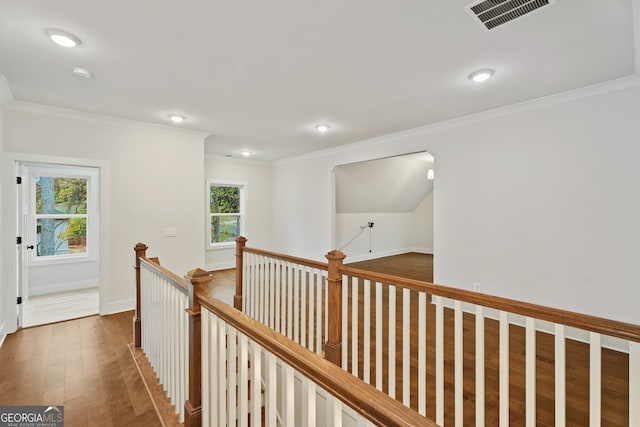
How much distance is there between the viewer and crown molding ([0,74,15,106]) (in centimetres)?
267

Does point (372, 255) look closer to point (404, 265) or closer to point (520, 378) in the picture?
point (404, 265)

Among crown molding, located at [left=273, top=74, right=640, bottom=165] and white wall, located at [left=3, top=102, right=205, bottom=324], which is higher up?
crown molding, located at [left=273, top=74, right=640, bottom=165]

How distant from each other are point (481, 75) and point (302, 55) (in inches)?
61.7

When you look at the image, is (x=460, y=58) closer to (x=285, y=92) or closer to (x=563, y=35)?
(x=563, y=35)

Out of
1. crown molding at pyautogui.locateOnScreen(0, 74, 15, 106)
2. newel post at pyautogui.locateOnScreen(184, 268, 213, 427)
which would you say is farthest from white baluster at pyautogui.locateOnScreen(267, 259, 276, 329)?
crown molding at pyautogui.locateOnScreen(0, 74, 15, 106)

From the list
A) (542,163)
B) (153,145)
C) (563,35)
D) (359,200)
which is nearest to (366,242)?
(359,200)

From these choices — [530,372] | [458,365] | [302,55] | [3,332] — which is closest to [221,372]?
[458,365]

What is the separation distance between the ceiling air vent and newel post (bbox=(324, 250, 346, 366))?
1.78 meters

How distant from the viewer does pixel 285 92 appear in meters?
2.99

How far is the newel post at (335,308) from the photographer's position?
2285 millimetres

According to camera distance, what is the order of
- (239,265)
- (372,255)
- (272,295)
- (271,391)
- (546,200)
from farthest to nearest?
1. (372,255)
2. (239,265)
3. (546,200)
4. (272,295)
5. (271,391)

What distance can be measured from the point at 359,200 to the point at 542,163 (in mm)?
3954

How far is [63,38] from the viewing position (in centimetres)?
204

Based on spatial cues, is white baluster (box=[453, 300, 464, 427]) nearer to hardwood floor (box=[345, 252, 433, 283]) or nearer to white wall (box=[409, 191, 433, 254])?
hardwood floor (box=[345, 252, 433, 283])
